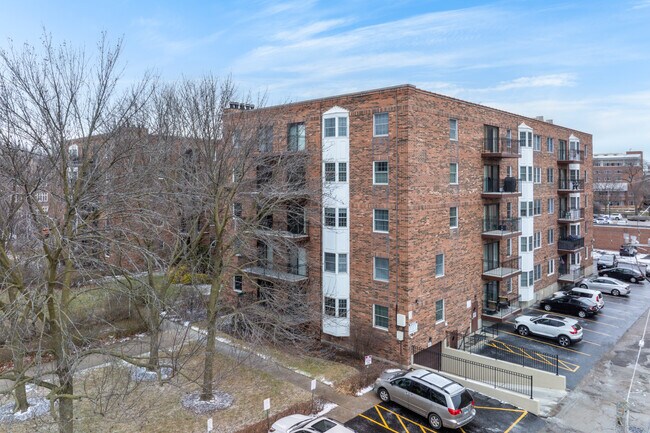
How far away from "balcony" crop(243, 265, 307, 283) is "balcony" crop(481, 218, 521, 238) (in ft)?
33.3

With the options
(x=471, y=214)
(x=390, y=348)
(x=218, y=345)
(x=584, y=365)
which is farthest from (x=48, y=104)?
(x=584, y=365)

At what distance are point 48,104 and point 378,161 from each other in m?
13.0

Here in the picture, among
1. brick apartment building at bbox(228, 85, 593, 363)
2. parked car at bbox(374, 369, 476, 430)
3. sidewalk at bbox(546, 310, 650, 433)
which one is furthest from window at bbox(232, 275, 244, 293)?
sidewalk at bbox(546, 310, 650, 433)

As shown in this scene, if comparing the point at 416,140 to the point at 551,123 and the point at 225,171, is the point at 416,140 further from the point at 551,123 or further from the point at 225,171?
the point at 551,123

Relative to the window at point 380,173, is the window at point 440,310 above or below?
below

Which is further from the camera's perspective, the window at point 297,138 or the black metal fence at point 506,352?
the window at point 297,138

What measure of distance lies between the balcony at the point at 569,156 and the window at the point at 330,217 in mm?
21313

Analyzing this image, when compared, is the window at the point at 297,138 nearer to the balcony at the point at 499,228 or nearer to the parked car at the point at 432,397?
the balcony at the point at 499,228

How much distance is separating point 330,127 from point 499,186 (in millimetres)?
10937

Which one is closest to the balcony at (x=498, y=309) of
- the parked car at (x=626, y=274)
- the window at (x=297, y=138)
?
the window at (x=297, y=138)

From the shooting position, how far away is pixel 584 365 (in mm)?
20500

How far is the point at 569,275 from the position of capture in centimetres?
3431

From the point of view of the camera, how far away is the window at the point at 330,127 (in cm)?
2127

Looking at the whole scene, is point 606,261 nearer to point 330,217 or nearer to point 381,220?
point 381,220
